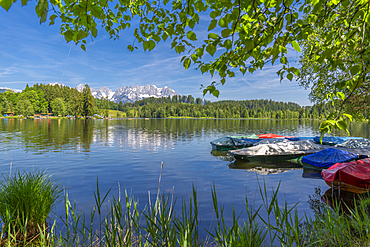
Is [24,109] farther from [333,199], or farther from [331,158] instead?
[333,199]

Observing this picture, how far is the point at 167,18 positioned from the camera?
18.4 ft

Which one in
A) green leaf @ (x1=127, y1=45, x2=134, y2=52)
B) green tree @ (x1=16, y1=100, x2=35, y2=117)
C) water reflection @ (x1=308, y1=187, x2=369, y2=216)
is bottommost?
water reflection @ (x1=308, y1=187, x2=369, y2=216)

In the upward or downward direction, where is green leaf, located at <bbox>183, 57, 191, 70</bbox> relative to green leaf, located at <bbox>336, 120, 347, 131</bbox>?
upward

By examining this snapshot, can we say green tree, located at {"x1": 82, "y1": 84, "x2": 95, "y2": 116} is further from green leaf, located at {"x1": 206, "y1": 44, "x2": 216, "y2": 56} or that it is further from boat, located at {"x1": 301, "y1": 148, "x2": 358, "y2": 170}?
green leaf, located at {"x1": 206, "y1": 44, "x2": 216, "y2": 56}

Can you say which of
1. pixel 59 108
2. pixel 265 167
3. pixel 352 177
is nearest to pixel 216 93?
pixel 352 177

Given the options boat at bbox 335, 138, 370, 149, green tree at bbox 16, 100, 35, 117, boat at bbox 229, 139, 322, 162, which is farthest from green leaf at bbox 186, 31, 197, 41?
green tree at bbox 16, 100, 35, 117

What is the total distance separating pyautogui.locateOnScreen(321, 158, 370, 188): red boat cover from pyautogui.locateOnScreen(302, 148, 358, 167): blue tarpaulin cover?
4978 millimetres

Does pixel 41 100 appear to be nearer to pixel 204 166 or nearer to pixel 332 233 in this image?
pixel 204 166

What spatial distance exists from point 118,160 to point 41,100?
199247 millimetres

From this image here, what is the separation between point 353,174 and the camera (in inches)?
424

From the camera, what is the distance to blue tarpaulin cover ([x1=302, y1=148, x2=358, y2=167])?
16408mm

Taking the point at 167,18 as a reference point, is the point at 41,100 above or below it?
above

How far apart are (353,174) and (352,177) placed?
17 centimetres

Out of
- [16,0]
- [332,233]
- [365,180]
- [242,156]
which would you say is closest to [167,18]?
[16,0]
